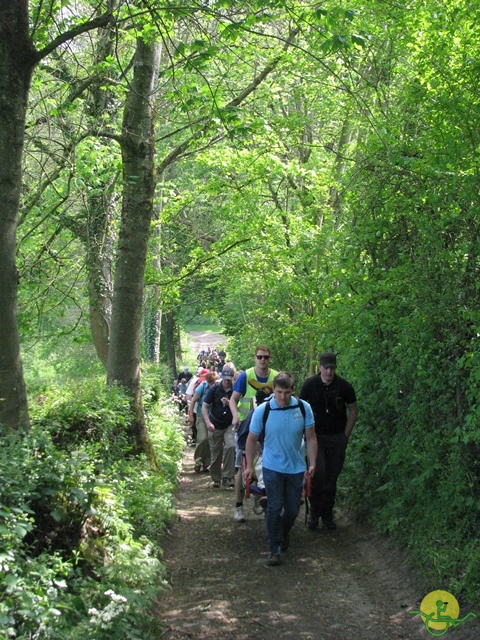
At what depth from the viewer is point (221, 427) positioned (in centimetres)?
1284

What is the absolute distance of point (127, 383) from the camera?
10.5m

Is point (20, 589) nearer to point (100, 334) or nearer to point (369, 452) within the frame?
point (369, 452)

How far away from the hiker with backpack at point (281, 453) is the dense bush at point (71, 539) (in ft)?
4.13

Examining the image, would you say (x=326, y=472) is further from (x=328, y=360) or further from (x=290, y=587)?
(x=290, y=587)

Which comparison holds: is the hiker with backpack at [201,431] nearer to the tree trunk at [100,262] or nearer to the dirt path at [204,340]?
the tree trunk at [100,262]

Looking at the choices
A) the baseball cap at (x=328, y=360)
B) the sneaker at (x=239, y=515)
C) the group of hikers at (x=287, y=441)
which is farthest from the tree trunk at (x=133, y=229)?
the baseball cap at (x=328, y=360)

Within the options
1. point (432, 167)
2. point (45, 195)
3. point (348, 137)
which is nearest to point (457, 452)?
point (432, 167)

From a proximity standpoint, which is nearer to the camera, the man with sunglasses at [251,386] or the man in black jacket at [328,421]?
the man in black jacket at [328,421]

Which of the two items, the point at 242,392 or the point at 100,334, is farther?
the point at 100,334

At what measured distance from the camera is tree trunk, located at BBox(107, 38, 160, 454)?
10.4 m

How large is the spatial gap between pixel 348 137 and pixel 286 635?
16.8 meters

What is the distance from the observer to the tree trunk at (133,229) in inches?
409

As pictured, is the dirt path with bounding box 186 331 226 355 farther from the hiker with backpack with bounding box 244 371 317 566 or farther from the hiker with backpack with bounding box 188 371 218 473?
the hiker with backpack with bounding box 244 371 317 566

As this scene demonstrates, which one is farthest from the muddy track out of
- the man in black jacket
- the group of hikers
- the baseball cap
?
the baseball cap
